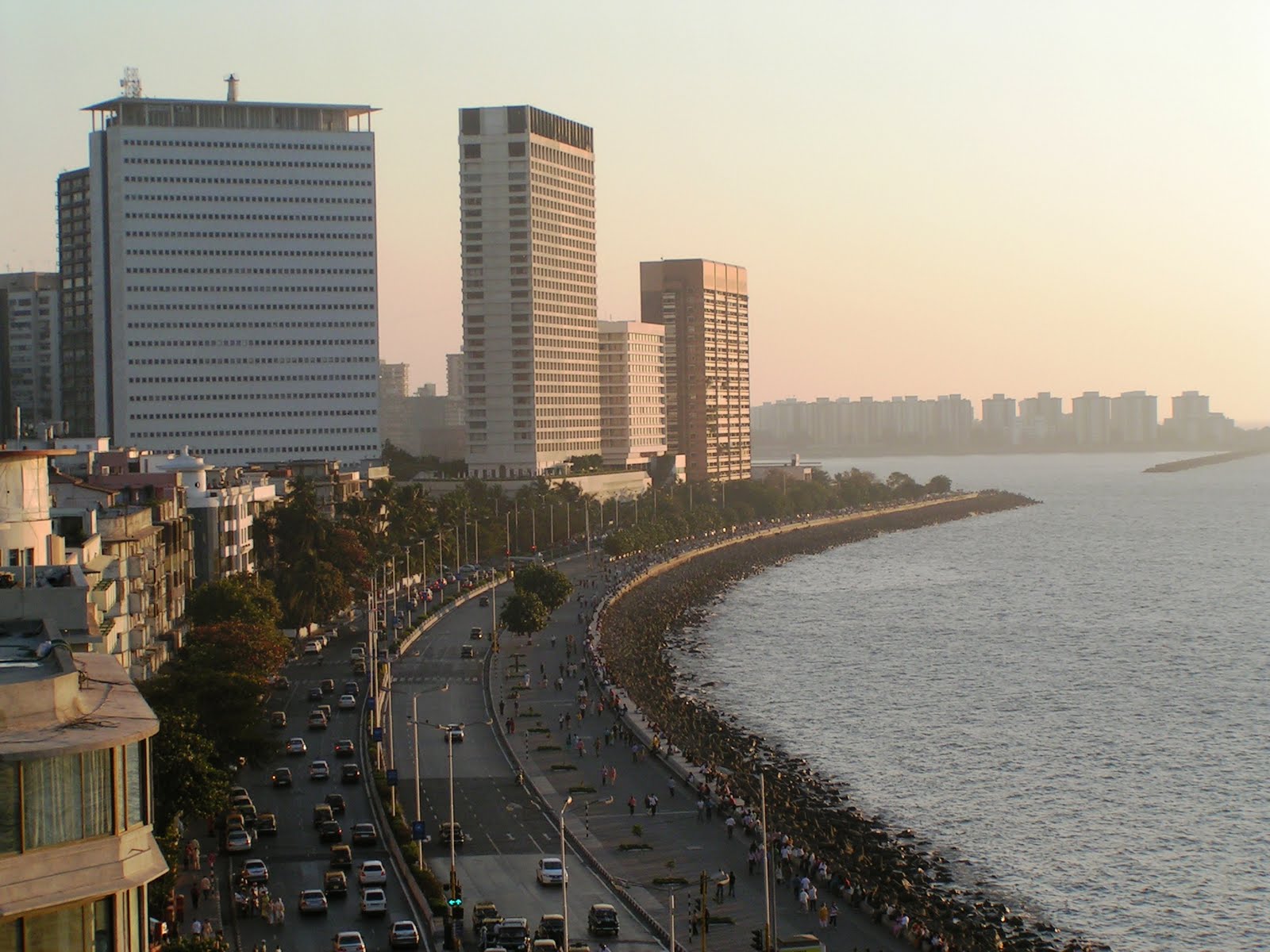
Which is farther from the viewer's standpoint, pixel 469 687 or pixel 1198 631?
pixel 1198 631

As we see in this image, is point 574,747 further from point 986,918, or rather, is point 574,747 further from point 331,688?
point 986,918

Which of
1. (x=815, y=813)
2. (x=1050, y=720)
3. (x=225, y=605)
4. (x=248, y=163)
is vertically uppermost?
(x=248, y=163)

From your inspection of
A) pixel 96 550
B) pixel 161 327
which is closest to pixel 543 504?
pixel 161 327

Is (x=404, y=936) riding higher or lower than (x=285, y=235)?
lower

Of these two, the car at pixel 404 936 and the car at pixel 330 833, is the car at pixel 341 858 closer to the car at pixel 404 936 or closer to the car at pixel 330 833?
the car at pixel 330 833

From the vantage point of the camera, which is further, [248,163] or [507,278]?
[507,278]

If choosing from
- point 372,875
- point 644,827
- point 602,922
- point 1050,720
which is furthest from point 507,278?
point 602,922

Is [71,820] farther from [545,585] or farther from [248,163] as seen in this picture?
[248,163]

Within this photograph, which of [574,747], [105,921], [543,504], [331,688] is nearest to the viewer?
[105,921]
